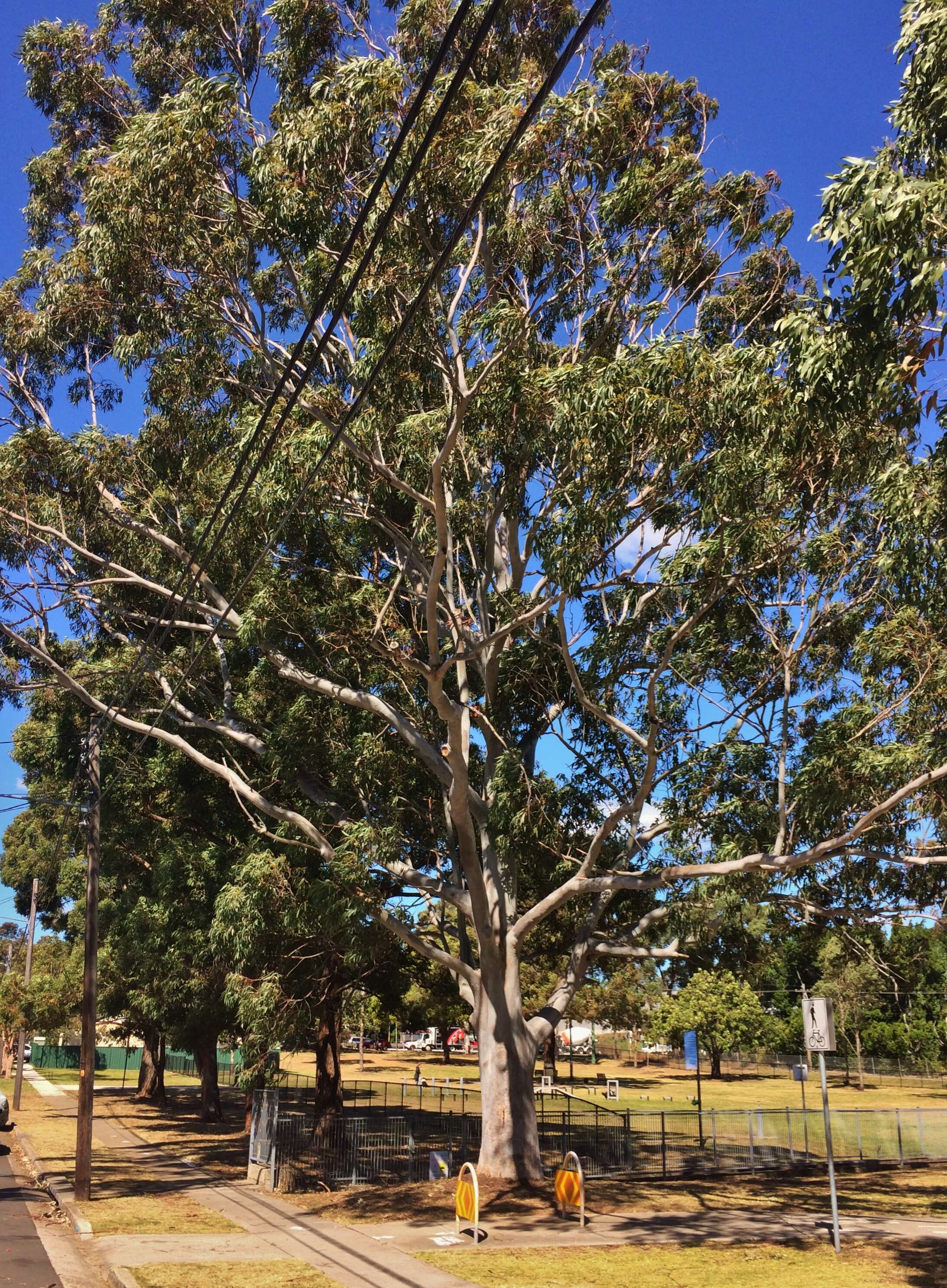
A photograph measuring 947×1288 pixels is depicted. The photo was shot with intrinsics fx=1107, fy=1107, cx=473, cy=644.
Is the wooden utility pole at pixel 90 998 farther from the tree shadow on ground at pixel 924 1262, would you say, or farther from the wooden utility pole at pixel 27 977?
the wooden utility pole at pixel 27 977

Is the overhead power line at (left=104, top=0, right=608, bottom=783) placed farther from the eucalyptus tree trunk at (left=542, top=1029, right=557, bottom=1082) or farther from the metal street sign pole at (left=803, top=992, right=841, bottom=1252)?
the eucalyptus tree trunk at (left=542, top=1029, right=557, bottom=1082)

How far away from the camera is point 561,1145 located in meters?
25.3

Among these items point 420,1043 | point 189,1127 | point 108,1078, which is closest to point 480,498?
point 189,1127

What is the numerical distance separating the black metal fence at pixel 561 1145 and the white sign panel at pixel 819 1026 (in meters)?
8.39

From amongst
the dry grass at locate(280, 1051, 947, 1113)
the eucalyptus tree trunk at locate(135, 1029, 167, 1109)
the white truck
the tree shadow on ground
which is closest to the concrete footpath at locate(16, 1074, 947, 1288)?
the tree shadow on ground

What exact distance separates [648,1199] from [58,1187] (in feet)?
33.6

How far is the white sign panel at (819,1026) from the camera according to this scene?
539 inches

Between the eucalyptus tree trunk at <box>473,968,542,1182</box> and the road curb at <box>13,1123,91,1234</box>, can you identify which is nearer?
the road curb at <box>13,1123,91,1234</box>

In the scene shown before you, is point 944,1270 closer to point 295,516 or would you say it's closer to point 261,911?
point 261,911

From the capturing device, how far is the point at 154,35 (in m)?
20.4

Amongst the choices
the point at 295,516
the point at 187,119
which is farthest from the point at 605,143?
the point at 295,516

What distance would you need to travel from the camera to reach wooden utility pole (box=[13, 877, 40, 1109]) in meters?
36.3

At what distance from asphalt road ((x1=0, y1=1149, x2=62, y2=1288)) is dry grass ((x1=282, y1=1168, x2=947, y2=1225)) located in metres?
4.33

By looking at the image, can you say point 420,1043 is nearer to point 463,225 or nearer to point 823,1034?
point 823,1034
